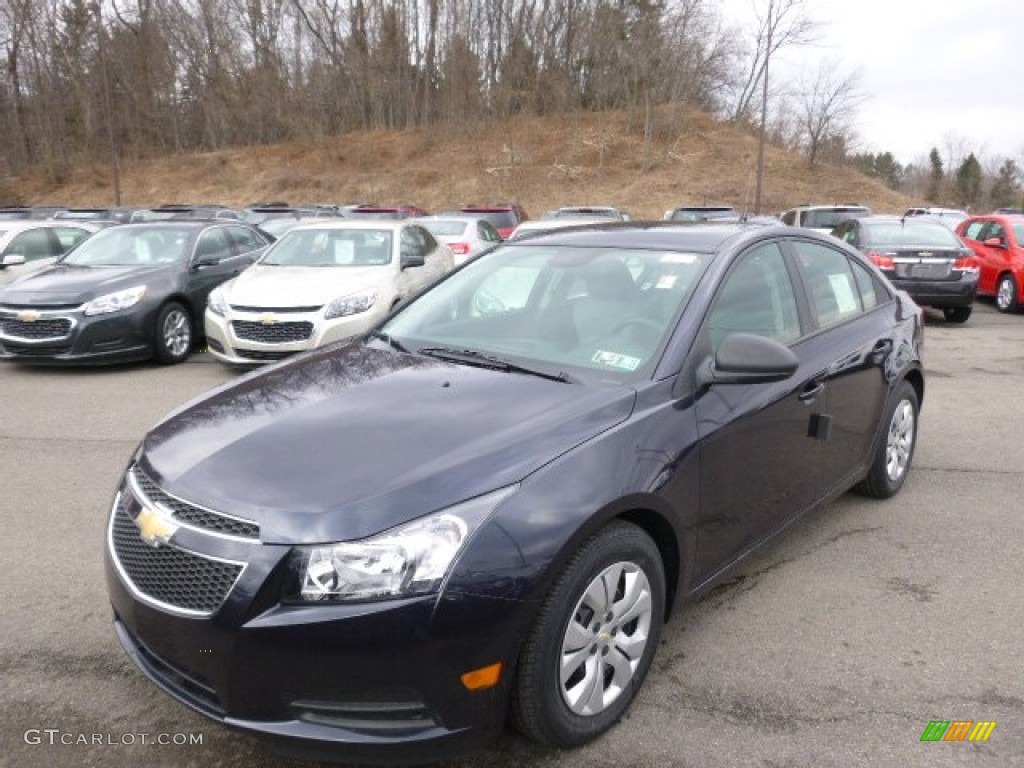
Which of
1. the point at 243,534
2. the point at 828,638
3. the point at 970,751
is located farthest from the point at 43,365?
the point at 970,751

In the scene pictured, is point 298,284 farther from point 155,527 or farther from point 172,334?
point 155,527

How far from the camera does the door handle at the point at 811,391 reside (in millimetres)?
3492

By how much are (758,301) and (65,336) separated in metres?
7.35

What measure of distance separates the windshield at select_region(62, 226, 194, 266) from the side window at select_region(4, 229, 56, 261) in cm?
261

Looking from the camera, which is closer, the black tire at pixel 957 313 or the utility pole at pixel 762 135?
the black tire at pixel 957 313

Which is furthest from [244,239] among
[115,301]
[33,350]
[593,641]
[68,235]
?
[593,641]

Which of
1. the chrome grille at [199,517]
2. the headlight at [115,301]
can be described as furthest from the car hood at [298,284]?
the chrome grille at [199,517]

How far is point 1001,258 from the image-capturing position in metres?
13.5

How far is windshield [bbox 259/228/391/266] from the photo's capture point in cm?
923

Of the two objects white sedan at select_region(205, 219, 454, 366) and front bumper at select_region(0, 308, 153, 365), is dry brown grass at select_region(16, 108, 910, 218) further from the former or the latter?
front bumper at select_region(0, 308, 153, 365)

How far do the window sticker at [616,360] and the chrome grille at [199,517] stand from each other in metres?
1.44

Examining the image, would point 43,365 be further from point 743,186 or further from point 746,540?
point 743,186

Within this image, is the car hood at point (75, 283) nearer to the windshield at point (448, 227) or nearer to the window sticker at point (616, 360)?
the windshield at point (448, 227)

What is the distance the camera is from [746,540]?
3240 mm
